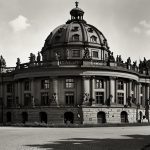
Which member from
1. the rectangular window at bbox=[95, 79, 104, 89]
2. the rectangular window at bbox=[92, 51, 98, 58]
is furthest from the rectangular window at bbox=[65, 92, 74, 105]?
the rectangular window at bbox=[92, 51, 98, 58]

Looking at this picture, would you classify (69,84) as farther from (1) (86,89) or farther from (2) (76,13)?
(2) (76,13)

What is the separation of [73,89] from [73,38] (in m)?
16.2

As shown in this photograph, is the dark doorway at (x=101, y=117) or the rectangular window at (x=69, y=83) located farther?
the rectangular window at (x=69, y=83)

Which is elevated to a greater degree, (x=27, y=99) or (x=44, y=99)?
(x=44, y=99)

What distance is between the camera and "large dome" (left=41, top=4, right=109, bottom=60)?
272 ft

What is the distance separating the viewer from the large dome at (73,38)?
83000 millimetres

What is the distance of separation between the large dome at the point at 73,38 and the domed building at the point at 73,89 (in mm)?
242

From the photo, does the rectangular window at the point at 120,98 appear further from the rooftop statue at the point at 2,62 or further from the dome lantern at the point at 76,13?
the rooftop statue at the point at 2,62

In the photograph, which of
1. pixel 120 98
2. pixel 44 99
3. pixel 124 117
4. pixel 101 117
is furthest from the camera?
pixel 120 98

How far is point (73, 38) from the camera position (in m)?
83.6

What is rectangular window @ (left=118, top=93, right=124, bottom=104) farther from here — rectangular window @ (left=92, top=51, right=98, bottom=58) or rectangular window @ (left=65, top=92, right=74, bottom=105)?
rectangular window @ (left=92, top=51, right=98, bottom=58)

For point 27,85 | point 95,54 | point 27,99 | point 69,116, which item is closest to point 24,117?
point 27,99

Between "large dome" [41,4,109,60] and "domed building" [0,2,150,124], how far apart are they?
24 centimetres

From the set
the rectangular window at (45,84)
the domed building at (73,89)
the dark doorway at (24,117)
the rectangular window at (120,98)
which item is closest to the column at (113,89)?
the domed building at (73,89)
